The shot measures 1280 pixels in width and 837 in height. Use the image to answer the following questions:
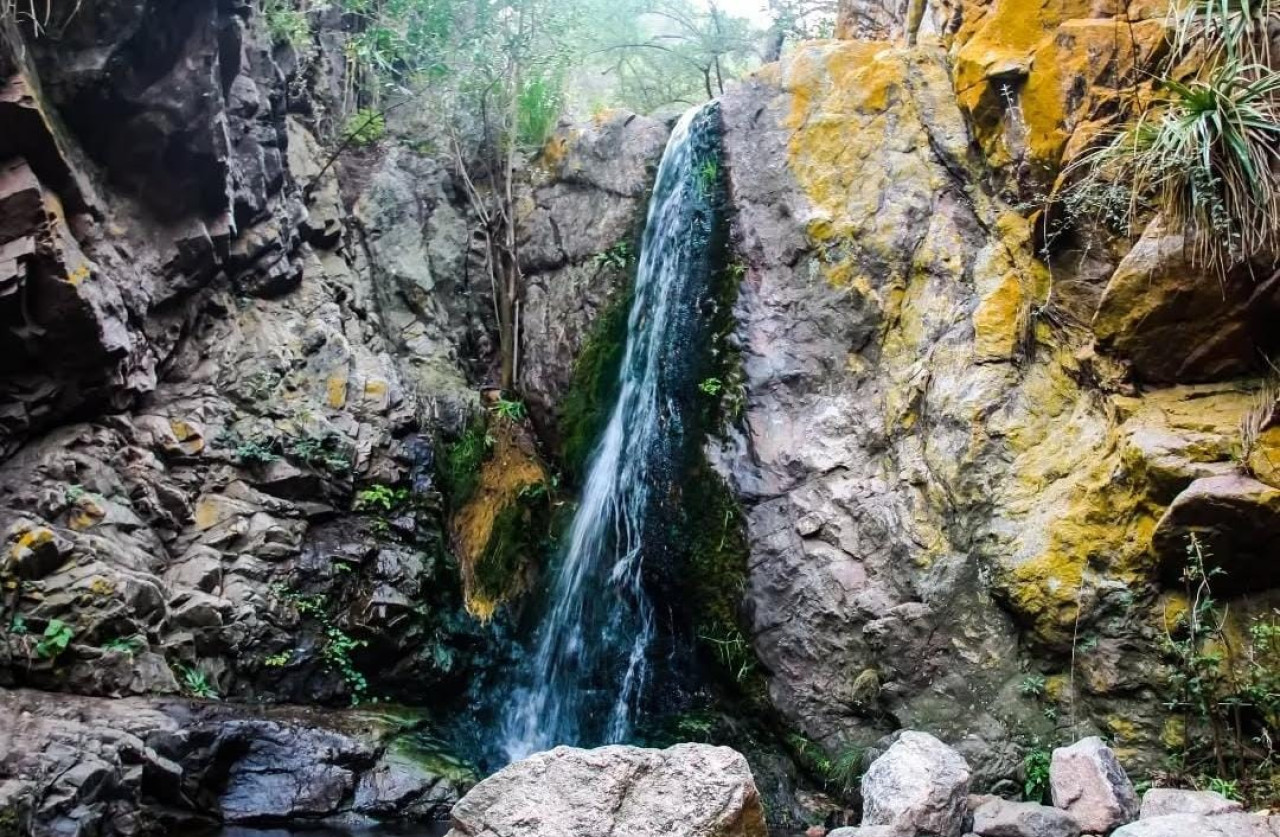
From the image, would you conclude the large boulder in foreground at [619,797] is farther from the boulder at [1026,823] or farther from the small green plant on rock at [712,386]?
the small green plant on rock at [712,386]

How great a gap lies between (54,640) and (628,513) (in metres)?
4.07

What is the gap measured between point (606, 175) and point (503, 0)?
2.98m

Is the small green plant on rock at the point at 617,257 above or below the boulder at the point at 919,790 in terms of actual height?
above

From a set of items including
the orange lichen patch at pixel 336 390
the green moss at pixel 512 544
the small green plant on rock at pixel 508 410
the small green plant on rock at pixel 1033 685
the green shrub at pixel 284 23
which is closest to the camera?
the small green plant on rock at pixel 1033 685

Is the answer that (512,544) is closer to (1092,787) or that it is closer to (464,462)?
(464,462)

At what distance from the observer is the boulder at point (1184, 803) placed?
3852 millimetres

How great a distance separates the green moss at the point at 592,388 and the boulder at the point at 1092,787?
494cm

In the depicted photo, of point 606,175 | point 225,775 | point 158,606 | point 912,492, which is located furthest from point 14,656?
point 606,175

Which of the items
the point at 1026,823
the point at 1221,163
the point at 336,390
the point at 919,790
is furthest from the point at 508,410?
the point at 1221,163

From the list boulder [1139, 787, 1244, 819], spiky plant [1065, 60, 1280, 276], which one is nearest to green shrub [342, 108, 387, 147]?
spiky plant [1065, 60, 1280, 276]

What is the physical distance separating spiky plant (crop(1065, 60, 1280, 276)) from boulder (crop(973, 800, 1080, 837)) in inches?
119

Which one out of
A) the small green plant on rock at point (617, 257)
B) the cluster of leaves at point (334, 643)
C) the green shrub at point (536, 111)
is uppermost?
the green shrub at point (536, 111)

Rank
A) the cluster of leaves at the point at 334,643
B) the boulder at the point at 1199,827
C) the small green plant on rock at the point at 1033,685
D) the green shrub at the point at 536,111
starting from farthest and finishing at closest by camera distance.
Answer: the green shrub at the point at 536,111 < the cluster of leaves at the point at 334,643 < the small green plant on rock at the point at 1033,685 < the boulder at the point at 1199,827

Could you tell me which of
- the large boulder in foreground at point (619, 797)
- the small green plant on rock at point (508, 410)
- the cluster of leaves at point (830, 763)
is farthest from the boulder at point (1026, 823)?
the small green plant on rock at point (508, 410)
